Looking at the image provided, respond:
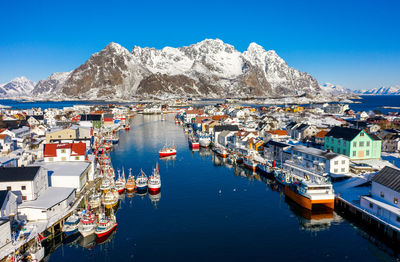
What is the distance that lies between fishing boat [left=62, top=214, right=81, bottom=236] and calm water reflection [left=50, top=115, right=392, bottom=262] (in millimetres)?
900

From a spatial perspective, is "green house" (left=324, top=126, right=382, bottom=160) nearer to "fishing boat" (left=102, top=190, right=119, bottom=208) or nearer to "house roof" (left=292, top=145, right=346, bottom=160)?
"house roof" (left=292, top=145, right=346, bottom=160)

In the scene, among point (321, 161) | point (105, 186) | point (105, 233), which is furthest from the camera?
point (321, 161)

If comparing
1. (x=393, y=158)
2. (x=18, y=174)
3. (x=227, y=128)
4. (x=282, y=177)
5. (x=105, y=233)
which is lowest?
(x=105, y=233)

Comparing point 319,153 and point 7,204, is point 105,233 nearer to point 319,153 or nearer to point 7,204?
point 7,204

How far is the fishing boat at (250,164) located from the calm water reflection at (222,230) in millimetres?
3935

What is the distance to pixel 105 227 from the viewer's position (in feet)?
62.6

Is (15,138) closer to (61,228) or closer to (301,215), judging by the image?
(61,228)

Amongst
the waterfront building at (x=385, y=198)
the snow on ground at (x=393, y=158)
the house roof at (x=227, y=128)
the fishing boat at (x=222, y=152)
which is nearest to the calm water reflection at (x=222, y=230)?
the waterfront building at (x=385, y=198)

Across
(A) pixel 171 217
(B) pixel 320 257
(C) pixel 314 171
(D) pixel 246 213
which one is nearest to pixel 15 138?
(A) pixel 171 217

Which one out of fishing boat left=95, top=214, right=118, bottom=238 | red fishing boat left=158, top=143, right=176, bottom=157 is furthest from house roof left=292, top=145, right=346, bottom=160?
fishing boat left=95, top=214, right=118, bottom=238

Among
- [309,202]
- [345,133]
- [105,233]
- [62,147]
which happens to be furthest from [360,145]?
[62,147]

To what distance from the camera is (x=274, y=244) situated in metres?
18.4

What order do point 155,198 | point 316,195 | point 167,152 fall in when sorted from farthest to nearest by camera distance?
point 167,152 → point 155,198 → point 316,195

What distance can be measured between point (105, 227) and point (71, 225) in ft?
7.44
